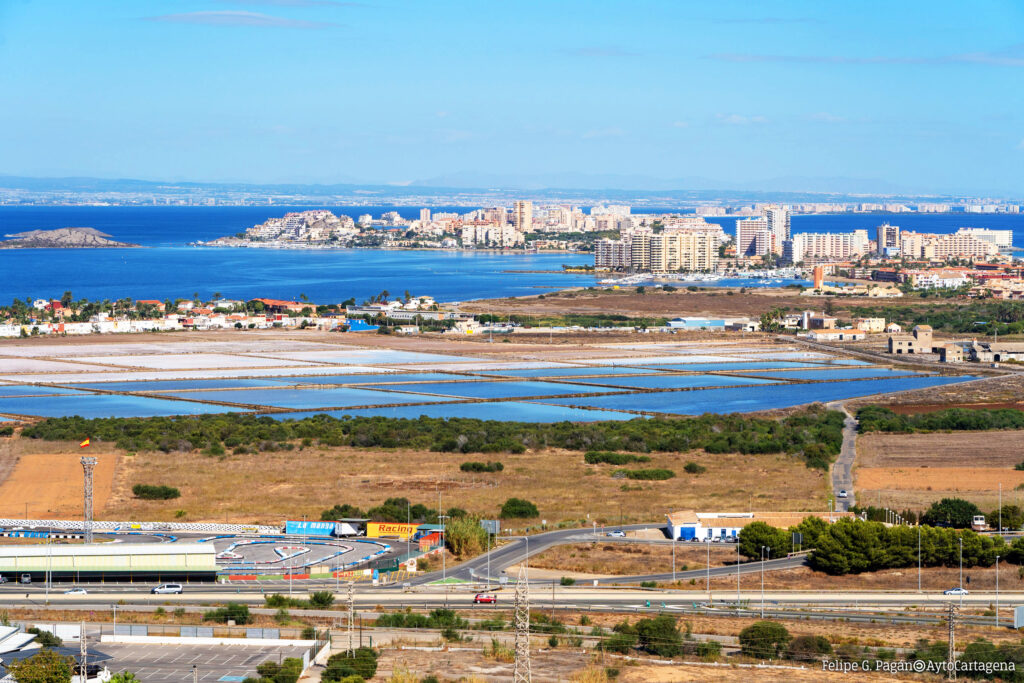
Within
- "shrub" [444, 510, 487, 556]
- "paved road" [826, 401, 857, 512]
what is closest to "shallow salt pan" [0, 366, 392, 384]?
"paved road" [826, 401, 857, 512]

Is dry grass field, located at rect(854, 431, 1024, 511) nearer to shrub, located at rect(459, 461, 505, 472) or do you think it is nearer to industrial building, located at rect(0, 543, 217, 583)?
shrub, located at rect(459, 461, 505, 472)

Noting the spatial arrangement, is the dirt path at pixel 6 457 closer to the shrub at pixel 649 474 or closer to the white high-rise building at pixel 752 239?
the shrub at pixel 649 474

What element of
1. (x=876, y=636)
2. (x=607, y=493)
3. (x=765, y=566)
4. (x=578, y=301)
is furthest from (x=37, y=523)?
(x=578, y=301)

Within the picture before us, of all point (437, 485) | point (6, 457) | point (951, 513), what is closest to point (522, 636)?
point (951, 513)

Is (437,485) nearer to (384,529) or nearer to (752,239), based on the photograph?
(384,529)

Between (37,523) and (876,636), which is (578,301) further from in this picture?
(876,636)

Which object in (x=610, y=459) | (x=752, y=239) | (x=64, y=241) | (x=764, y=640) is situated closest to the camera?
(x=764, y=640)
